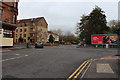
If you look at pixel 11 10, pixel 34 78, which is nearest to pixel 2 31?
pixel 11 10

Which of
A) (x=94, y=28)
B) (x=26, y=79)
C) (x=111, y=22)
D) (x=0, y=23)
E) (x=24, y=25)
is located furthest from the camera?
(x=24, y=25)

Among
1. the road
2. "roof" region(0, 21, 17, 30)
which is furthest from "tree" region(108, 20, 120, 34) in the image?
the road

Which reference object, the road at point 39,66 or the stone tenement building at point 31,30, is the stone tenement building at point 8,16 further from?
the stone tenement building at point 31,30

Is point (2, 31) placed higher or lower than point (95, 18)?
lower

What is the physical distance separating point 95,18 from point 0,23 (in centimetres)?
3134

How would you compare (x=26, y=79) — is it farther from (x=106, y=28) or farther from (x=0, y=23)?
(x=106, y=28)

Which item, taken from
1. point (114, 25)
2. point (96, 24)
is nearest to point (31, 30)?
point (96, 24)

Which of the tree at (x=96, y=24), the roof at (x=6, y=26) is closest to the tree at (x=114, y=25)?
the tree at (x=96, y=24)

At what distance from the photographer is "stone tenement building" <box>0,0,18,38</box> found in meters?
26.5

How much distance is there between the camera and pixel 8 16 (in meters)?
28.6

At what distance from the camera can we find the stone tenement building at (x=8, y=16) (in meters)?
26.5

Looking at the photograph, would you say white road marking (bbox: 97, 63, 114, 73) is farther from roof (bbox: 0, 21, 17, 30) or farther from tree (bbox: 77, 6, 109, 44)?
tree (bbox: 77, 6, 109, 44)

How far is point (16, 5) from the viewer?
102 feet

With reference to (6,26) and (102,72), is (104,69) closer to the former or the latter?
(102,72)
